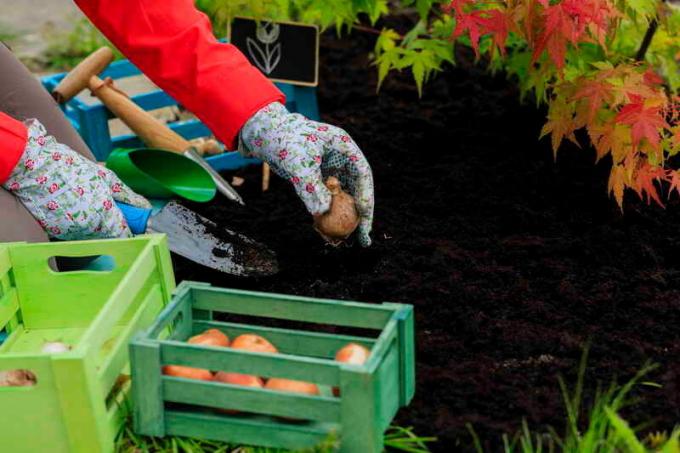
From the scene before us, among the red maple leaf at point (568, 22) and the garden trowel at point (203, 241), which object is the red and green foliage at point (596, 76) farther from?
the garden trowel at point (203, 241)

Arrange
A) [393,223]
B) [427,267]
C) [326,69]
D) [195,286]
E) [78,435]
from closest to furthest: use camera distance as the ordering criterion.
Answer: [78,435], [195,286], [427,267], [393,223], [326,69]

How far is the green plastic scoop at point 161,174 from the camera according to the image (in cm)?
293

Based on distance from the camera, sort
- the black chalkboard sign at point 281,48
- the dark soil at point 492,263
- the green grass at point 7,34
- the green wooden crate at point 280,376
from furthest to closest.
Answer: the green grass at point 7,34, the black chalkboard sign at point 281,48, the dark soil at point 492,263, the green wooden crate at point 280,376

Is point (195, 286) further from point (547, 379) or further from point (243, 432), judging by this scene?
point (547, 379)

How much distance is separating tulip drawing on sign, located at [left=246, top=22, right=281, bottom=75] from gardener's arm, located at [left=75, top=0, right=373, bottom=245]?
845 mm

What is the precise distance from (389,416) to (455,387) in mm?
223

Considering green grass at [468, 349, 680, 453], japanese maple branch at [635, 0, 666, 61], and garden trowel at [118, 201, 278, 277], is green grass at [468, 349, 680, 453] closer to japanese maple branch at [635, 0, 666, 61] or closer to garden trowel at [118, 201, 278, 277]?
garden trowel at [118, 201, 278, 277]

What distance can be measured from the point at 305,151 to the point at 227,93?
210mm

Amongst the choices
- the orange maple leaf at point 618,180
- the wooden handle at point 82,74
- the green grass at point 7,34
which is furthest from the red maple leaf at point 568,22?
the green grass at point 7,34

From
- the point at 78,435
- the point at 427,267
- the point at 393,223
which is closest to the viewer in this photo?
the point at 78,435

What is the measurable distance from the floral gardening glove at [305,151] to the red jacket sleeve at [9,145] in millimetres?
486

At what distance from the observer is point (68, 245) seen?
2191 millimetres

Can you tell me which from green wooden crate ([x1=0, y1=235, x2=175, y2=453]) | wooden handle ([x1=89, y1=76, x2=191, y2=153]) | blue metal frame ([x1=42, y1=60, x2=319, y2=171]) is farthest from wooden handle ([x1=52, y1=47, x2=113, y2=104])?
green wooden crate ([x1=0, y1=235, x2=175, y2=453])

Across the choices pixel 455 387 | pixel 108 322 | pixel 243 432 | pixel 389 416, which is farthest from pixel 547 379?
pixel 108 322
